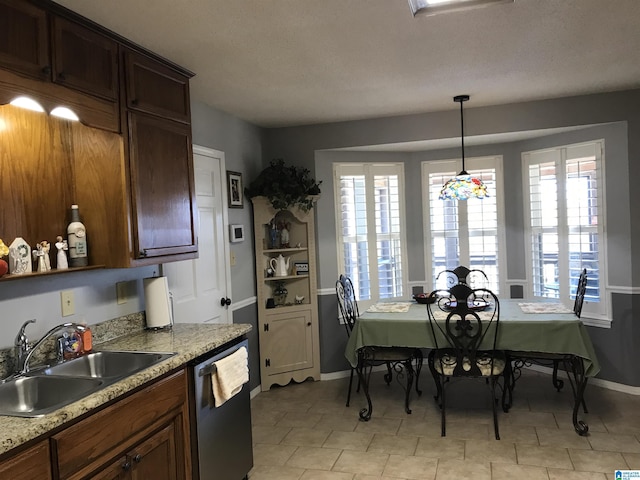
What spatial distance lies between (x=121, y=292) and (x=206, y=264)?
1030mm

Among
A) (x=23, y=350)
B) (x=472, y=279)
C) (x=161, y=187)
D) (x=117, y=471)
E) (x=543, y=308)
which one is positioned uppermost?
(x=161, y=187)

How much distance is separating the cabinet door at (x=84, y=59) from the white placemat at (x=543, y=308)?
10.4ft

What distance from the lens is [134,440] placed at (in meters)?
2.04

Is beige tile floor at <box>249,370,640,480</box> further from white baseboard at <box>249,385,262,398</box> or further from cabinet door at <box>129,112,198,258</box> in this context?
cabinet door at <box>129,112,198,258</box>

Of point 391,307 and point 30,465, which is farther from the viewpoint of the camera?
point 391,307

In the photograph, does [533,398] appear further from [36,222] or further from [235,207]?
[36,222]

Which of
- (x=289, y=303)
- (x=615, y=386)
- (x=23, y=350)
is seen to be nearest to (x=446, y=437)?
(x=615, y=386)

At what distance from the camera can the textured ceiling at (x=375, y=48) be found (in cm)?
230

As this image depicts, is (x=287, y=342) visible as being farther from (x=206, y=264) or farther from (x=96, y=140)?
(x=96, y=140)

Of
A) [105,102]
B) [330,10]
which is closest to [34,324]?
[105,102]

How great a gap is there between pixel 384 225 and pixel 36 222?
3395 millimetres

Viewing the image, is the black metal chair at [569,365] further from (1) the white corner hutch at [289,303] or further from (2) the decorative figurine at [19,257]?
(2) the decorative figurine at [19,257]

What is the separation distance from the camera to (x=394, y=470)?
3025 mm

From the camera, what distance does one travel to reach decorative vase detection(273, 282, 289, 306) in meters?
4.73
